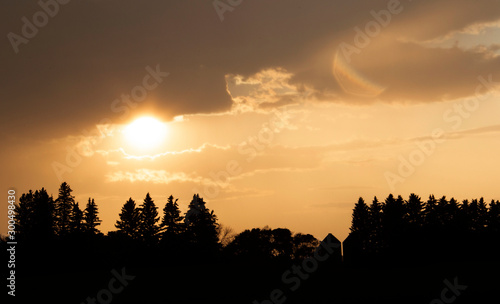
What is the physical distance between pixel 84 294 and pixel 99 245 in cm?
2769

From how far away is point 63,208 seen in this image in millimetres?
113688

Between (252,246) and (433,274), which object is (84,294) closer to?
(433,274)

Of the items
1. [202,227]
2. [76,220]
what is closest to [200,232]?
[202,227]

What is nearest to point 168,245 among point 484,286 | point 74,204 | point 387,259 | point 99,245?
point 99,245

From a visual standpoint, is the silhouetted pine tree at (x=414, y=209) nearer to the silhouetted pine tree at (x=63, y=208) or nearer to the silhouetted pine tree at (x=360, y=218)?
the silhouetted pine tree at (x=360, y=218)

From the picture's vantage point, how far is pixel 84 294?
55.7 meters

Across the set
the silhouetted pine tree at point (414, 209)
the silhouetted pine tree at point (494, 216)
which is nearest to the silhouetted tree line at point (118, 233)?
the silhouetted pine tree at point (414, 209)

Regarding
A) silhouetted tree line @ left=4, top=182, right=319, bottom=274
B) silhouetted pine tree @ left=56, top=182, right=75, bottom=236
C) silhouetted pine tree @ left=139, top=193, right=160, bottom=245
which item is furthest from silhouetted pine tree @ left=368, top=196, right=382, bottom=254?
silhouetted pine tree @ left=56, top=182, right=75, bottom=236
